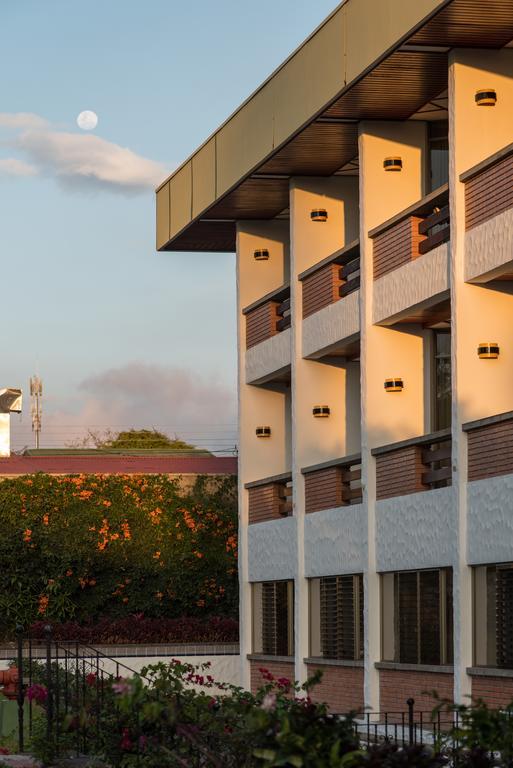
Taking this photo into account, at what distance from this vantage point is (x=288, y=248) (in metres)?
29.5

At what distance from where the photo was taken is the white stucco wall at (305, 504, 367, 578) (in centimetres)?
2345

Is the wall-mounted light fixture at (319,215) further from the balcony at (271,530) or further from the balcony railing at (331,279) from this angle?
the balcony at (271,530)

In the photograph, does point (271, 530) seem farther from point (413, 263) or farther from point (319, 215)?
point (413, 263)

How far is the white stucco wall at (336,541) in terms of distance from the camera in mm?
23453

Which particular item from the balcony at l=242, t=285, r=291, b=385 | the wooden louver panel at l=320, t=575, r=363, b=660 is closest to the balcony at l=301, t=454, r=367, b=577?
the wooden louver panel at l=320, t=575, r=363, b=660

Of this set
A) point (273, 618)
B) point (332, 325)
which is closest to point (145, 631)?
point (273, 618)

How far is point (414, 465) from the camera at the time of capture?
21.5 meters

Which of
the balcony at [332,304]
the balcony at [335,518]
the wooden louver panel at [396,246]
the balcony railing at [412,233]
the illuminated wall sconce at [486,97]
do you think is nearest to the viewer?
the illuminated wall sconce at [486,97]

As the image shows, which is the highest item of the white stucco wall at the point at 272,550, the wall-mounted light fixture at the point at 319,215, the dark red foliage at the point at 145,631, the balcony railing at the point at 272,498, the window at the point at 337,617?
the wall-mounted light fixture at the point at 319,215

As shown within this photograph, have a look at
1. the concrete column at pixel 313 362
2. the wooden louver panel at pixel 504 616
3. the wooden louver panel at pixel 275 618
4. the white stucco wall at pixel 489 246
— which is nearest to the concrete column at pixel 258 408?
the wooden louver panel at pixel 275 618

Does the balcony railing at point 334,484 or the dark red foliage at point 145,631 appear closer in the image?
the balcony railing at point 334,484

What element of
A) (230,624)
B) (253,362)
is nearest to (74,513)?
(230,624)

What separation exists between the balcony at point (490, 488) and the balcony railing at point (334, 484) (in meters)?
4.57

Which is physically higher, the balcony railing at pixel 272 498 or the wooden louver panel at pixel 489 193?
the wooden louver panel at pixel 489 193
